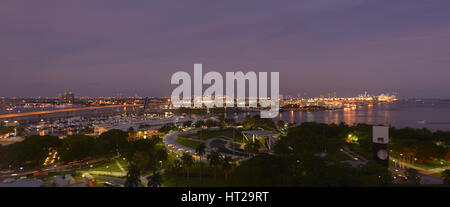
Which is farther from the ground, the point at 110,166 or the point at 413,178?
the point at 413,178

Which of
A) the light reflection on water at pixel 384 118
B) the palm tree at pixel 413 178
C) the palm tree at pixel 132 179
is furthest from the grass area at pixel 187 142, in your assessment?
the light reflection on water at pixel 384 118

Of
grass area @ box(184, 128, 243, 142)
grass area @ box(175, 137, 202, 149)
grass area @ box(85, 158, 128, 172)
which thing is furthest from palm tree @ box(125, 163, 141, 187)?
grass area @ box(184, 128, 243, 142)

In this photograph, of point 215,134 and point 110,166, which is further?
point 215,134

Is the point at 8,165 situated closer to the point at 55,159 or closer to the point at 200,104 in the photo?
the point at 55,159

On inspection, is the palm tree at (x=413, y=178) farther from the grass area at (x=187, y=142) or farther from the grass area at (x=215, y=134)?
the grass area at (x=187, y=142)

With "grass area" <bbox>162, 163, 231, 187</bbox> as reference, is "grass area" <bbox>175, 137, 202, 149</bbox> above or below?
above

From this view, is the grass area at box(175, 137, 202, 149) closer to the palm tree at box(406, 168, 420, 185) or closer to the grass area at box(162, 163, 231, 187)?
the grass area at box(162, 163, 231, 187)

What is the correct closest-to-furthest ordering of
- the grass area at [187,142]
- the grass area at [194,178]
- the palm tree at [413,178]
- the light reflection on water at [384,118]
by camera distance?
1. the palm tree at [413,178]
2. the grass area at [194,178]
3. the grass area at [187,142]
4. the light reflection on water at [384,118]

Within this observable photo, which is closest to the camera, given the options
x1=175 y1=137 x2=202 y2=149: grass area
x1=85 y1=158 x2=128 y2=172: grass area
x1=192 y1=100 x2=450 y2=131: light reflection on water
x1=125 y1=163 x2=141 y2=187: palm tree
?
x1=125 y1=163 x2=141 y2=187: palm tree

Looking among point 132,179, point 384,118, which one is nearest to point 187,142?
point 132,179

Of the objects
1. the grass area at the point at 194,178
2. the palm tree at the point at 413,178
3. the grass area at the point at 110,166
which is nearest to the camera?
the palm tree at the point at 413,178

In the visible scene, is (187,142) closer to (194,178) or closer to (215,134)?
(215,134)
